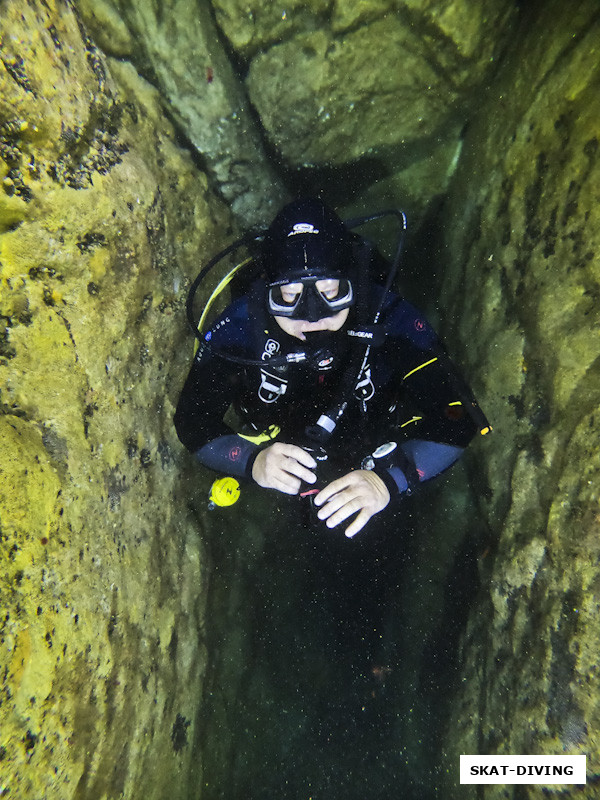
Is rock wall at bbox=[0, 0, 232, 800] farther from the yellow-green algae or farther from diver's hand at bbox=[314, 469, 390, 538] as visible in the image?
the yellow-green algae

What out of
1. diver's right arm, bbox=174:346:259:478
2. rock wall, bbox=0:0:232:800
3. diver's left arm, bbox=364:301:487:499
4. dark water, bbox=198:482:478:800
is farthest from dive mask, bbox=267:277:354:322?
dark water, bbox=198:482:478:800

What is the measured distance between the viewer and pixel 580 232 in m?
2.27

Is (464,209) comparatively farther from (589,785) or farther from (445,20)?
(589,785)

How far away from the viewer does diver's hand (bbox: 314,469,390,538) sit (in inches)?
96.4

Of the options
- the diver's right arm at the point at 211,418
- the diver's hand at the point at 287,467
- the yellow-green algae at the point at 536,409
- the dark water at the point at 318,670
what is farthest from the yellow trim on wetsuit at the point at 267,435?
the yellow-green algae at the point at 536,409

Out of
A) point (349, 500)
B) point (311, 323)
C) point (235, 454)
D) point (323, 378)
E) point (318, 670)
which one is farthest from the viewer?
point (318, 670)

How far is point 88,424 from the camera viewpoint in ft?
6.88

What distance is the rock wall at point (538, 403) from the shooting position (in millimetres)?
1999

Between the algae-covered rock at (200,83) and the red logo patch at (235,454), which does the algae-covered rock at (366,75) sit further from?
the red logo patch at (235,454)

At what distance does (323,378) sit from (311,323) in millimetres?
367

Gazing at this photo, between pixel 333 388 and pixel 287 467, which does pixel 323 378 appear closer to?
pixel 333 388

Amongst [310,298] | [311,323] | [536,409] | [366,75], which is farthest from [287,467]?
[366,75]

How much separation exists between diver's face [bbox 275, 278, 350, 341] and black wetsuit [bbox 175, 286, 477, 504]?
4cm

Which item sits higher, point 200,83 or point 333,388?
point 200,83
